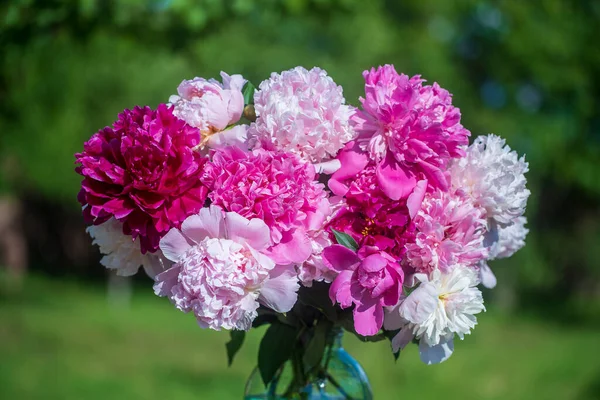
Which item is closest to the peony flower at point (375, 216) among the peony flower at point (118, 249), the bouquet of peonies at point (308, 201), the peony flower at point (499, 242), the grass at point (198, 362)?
the bouquet of peonies at point (308, 201)

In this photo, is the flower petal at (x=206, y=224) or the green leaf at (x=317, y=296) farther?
the green leaf at (x=317, y=296)

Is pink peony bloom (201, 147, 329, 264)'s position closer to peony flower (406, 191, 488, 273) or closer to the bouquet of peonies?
the bouquet of peonies

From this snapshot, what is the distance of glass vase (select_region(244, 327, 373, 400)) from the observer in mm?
1553

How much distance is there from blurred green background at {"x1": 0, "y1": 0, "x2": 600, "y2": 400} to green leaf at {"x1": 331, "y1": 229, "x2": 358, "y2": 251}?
39 cm

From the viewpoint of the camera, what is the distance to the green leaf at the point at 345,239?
4.29 feet

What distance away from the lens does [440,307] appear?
1296 millimetres

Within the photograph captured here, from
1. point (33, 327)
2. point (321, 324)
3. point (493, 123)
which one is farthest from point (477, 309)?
point (493, 123)

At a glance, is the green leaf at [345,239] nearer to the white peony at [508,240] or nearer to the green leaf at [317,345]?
the green leaf at [317,345]

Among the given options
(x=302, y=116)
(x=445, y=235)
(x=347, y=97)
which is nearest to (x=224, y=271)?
(x=302, y=116)

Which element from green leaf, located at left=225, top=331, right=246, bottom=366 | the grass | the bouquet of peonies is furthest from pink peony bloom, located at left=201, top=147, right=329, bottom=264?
the grass

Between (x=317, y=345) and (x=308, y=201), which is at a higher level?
(x=308, y=201)

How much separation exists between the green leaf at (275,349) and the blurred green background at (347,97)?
0.10 meters

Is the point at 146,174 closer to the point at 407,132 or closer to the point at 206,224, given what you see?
the point at 206,224

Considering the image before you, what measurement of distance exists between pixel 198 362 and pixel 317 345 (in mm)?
7685
